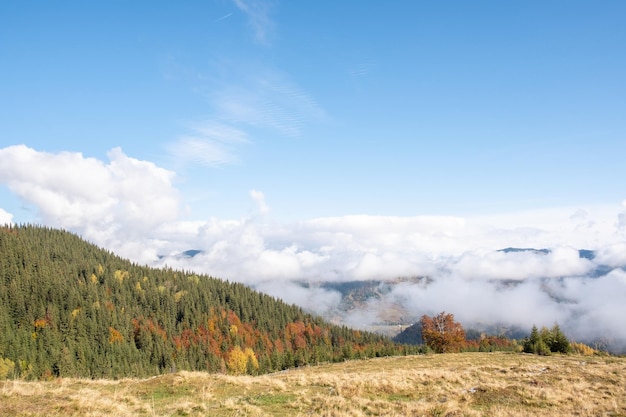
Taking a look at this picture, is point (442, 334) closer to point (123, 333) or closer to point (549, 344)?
point (549, 344)

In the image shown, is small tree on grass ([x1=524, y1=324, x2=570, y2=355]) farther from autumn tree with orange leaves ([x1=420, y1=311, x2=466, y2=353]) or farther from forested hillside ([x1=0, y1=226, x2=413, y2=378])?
forested hillside ([x1=0, y1=226, x2=413, y2=378])

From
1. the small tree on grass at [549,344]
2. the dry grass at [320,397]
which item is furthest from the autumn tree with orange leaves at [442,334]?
the dry grass at [320,397]

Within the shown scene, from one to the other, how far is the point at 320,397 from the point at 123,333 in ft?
539

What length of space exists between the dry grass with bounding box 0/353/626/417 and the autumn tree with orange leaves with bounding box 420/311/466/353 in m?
72.1

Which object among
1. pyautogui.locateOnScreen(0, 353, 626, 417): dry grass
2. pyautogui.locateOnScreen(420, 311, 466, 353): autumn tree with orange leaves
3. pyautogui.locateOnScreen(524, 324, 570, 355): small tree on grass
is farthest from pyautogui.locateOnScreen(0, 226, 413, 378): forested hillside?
pyautogui.locateOnScreen(0, 353, 626, 417): dry grass

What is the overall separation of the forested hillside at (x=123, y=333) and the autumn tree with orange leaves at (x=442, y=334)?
1552cm

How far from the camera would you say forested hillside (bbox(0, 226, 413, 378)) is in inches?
4970

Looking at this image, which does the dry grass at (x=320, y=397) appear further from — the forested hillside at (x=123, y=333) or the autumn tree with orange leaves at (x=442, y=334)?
the forested hillside at (x=123, y=333)

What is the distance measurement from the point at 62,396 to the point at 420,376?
2556 cm

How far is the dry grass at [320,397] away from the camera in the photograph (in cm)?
1828

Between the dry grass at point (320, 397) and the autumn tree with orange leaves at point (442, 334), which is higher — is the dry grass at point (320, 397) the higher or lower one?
the higher one

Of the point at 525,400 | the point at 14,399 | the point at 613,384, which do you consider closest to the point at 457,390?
the point at 525,400

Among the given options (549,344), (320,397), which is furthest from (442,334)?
(320,397)

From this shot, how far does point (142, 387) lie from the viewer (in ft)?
83.5
